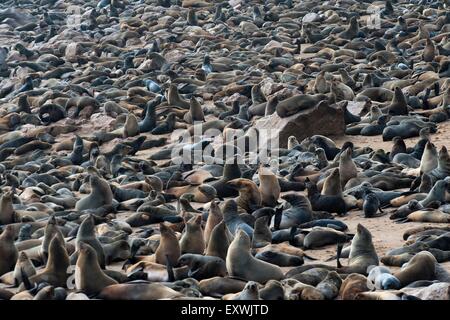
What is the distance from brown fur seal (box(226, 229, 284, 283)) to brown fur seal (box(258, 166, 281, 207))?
2.26 metres

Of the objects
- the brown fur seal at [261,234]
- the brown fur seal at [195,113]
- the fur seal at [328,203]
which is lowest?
the brown fur seal at [195,113]

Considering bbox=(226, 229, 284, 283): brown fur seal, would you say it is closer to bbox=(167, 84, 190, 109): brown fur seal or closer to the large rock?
the large rock

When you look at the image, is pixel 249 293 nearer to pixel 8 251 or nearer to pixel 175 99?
pixel 8 251

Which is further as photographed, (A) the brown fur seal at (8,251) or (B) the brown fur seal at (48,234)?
(B) the brown fur seal at (48,234)

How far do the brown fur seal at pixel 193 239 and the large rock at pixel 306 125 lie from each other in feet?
14.7

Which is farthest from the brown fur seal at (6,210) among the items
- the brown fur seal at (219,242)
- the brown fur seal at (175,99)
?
the brown fur seal at (175,99)

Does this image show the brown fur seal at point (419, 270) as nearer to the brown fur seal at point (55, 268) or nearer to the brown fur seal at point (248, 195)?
the brown fur seal at point (55, 268)

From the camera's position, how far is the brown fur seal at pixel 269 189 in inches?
391

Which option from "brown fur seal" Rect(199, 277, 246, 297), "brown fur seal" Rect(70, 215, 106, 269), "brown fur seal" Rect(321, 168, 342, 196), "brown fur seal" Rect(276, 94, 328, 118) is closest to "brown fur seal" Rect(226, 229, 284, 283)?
"brown fur seal" Rect(199, 277, 246, 297)

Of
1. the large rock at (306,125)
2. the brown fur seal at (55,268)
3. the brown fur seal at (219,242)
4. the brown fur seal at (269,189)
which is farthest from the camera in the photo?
the large rock at (306,125)

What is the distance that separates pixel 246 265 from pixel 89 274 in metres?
1.08

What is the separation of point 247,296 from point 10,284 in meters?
2.22
